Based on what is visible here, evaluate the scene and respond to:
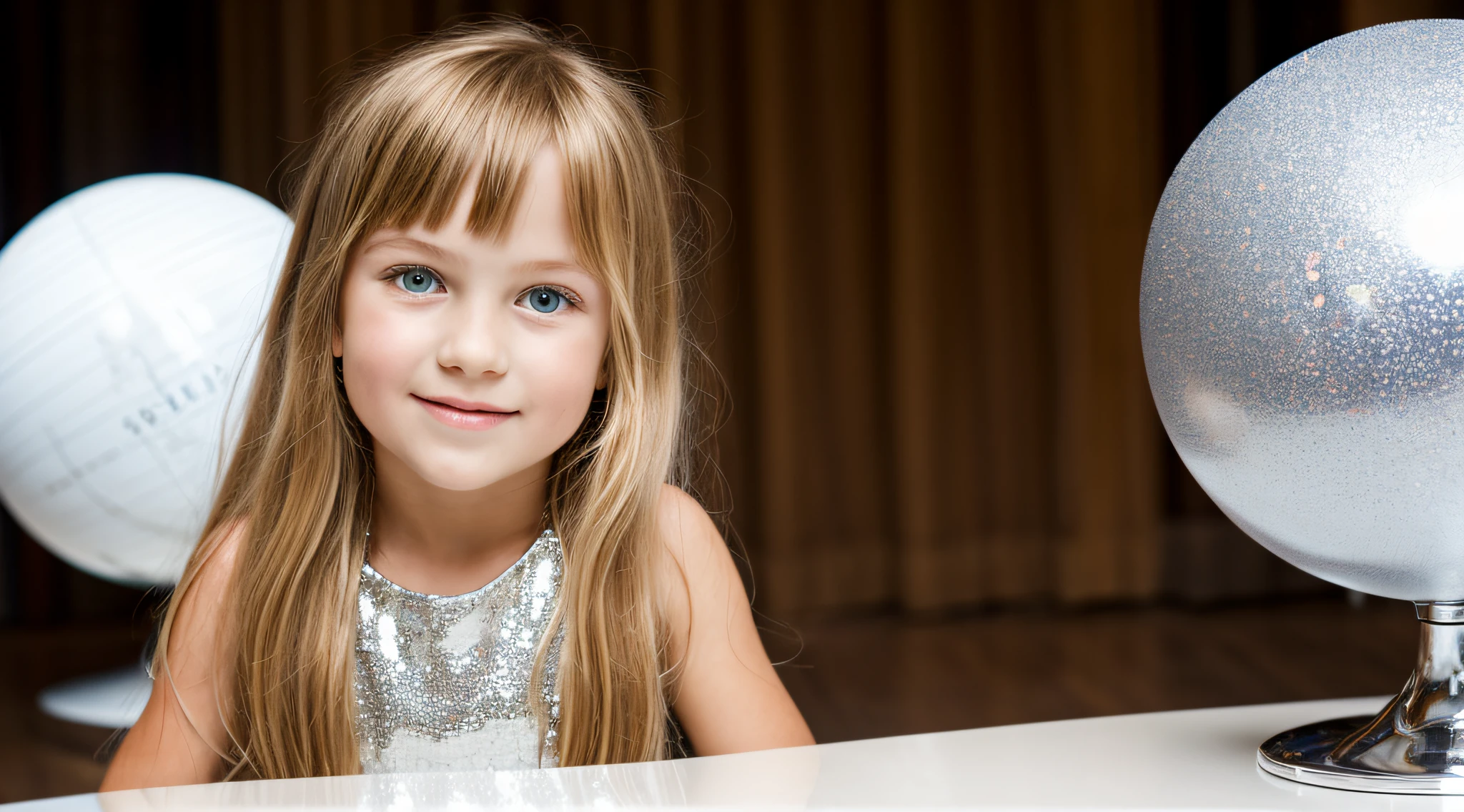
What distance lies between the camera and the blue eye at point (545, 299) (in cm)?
72

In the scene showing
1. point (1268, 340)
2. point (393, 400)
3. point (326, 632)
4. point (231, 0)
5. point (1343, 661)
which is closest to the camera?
point (1268, 340)

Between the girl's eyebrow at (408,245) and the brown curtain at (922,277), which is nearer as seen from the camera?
the girl's eyebrow at (408,245)

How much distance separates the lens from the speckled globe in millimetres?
466

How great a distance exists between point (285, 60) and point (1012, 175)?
1834 millimetres

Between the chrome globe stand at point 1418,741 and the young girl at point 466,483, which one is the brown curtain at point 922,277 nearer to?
the young girl at point 466,483

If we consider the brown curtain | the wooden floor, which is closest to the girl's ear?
the wooden floor

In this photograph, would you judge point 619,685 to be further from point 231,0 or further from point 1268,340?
point 231,0

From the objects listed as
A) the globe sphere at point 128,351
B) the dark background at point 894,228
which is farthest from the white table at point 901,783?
the dark background at point 894,228

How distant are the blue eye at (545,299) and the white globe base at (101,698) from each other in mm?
1591

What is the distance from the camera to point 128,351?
1.74 metres

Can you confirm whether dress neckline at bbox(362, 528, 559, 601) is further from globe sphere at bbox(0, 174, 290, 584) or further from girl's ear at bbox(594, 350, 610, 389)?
globe sphere at bbox(0, 174, 290, 584)

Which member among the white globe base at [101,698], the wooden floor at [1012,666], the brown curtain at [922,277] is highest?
the brown curtain at [922,277]

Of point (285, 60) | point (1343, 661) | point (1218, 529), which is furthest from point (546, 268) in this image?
point (1218, 529)

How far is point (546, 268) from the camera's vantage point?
2.33 feet
